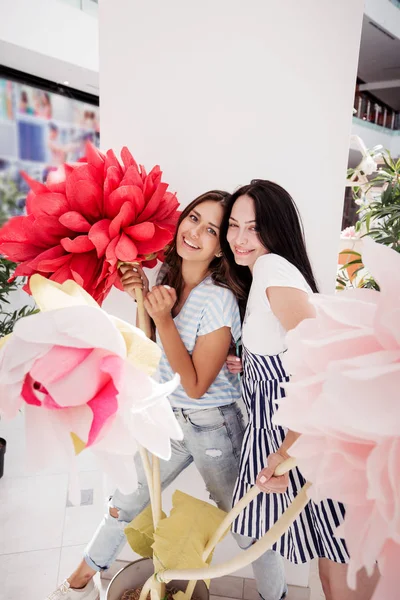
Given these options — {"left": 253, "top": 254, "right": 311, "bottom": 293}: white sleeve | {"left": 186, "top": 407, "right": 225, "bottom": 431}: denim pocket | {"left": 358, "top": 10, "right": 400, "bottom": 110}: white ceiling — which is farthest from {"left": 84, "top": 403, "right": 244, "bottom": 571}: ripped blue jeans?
{"left": 358, "top": 10, "right": 400, "bottom": 110}: white ceiling

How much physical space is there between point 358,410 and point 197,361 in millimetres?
803

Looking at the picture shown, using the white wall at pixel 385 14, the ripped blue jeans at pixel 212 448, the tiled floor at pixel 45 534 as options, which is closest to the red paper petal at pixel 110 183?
the ripped blue jeans at pixel 212 448

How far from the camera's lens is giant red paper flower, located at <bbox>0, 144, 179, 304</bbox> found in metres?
0.57

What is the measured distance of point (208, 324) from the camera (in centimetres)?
102

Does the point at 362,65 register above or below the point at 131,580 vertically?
above

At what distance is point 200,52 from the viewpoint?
1056 mm

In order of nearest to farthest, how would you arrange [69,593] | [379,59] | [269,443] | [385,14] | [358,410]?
[358,410] → [269,443] → [69,593] → [385,14] → [379,59]

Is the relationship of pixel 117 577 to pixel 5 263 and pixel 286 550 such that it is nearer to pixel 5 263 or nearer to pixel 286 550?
pixel 286 550

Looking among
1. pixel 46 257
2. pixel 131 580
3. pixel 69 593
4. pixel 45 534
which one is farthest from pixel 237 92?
pixel 45 534

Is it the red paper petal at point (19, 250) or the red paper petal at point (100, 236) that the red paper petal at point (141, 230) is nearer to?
the red paper petal at point (100, 236)

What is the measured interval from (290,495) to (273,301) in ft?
1.43

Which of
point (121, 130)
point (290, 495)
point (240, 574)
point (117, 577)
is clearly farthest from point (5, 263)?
point (240, 574)

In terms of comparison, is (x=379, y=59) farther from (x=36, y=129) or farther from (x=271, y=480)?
(x=271, y=480)

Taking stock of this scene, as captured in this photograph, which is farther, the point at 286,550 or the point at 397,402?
the point at 286,550
